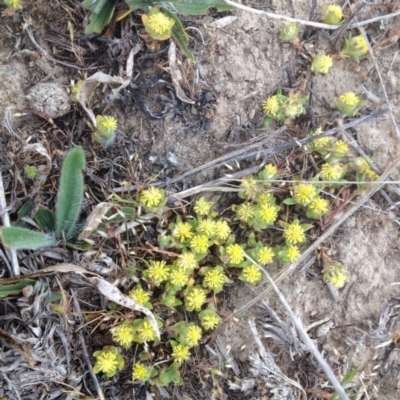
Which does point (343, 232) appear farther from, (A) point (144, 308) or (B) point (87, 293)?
(B) point (87, 293)

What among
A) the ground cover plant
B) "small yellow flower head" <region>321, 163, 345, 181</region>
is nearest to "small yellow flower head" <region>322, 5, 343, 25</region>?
the ground cover plant

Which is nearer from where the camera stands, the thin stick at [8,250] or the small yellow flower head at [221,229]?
the thin stick at [8,250]

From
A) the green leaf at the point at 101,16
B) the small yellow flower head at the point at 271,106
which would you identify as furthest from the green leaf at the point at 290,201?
the green leaf at the point at 101,16

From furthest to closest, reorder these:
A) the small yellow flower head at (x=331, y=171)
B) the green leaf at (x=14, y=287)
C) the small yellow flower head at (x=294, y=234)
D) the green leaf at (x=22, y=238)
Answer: the small yellow flower head at (x=331, y=171) < the small yellow flower head at (x=294, y=234) < the green leaf at (x=14, y=287) < the green leaf at (x=22, y=238)

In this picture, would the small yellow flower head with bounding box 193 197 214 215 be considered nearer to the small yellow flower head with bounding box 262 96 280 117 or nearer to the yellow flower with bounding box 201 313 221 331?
the yellow flower with bounding box 201 313 221 331

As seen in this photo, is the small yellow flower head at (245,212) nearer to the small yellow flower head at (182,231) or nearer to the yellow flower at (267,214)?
the yellow flower at (267,214)
